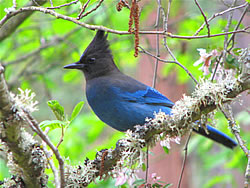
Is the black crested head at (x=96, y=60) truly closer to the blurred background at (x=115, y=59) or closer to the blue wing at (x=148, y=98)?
the blurred background at (x=115, y=59)

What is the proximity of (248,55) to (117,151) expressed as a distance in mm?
1079

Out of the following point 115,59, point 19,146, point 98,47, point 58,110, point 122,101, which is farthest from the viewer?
point 115,59

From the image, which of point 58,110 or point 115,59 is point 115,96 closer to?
point 115,59

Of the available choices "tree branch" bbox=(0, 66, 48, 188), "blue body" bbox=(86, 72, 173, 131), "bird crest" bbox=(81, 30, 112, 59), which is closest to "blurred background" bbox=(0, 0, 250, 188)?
"bird crest" bbox=(81, 30, 112, 59)

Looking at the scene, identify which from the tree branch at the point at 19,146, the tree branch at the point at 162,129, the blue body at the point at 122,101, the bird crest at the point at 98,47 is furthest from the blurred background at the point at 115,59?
the tree branch at the point at 19,146

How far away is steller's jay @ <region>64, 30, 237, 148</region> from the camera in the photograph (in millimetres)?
3295

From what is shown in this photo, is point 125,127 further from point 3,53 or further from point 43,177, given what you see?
point 3,53

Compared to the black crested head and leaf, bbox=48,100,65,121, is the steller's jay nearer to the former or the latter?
the black crested head

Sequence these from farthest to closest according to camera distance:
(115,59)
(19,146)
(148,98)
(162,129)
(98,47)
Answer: (115,59) < (98,47) < (148,98) < (162,129) < (19,146)

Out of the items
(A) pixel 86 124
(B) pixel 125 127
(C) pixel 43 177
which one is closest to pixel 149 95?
(B) pixel 125 127

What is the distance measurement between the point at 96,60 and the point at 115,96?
1.89 ft

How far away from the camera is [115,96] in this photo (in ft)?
11.2

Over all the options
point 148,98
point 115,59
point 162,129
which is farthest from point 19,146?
Result: point 115,59

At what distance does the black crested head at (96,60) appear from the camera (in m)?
3.75
